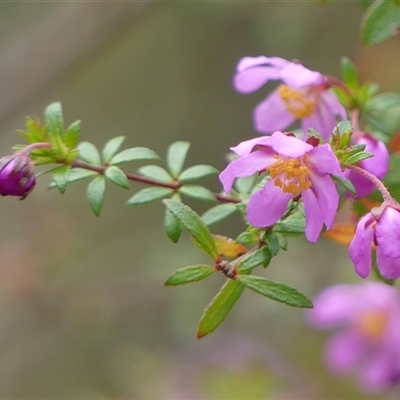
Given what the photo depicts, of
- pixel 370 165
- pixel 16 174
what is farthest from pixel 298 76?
pixel 16 174

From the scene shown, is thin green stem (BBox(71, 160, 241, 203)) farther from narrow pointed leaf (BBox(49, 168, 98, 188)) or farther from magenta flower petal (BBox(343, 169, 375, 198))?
magenta flower petal (BBox(343, 169, 375, 198))

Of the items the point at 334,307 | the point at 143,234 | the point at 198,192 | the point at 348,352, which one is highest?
the point at 198,192

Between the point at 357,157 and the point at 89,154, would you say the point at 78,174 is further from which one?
the point at 357,157

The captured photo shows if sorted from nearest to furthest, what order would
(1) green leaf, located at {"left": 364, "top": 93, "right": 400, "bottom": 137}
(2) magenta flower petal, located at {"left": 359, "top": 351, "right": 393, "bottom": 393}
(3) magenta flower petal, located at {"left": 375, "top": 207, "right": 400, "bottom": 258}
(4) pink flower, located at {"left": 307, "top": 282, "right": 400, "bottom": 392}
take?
(3) magenta flower petal, located at {"left": 375, "top": 207, "right": 400, "bottom": 258}
(1) green leaf, located at {"left": 364, "top": 93, "right": 400, "bottom": 137}
(2) magenta flower petal, located at {"left": 359, "top": 351, "right": 393, "bottom": 393}
(4) pink flower, located at {"left": 307, "top": 282, "right": 400, "bottom": 392}

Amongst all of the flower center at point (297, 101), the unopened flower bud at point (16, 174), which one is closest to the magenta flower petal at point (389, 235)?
the flower center at point (297, 101)

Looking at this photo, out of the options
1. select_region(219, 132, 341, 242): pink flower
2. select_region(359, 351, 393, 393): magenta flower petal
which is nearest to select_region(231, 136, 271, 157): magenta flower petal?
select_region(219, 132, 341, 242): pink flower

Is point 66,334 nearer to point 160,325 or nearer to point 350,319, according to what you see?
point 160,325

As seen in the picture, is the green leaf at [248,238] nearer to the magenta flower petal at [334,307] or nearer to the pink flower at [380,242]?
the pink flower at [380,242]
